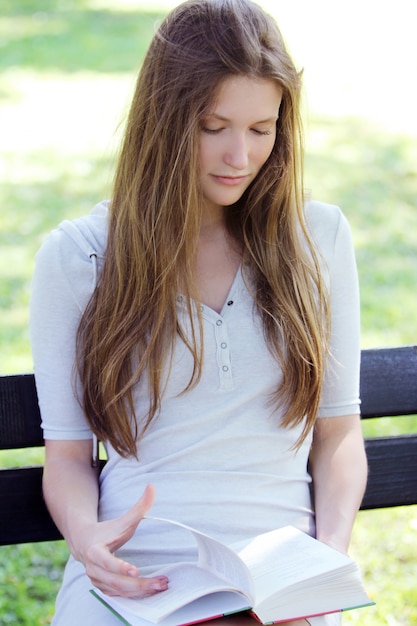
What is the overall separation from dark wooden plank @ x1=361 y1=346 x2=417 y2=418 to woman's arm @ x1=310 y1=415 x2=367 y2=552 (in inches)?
9.1

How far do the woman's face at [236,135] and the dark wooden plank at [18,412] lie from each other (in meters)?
0.66

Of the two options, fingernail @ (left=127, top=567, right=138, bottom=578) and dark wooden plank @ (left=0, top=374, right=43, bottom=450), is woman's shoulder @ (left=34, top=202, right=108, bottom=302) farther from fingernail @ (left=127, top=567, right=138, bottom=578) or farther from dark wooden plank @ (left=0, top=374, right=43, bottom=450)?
fingernail @ (left=127, top=567, right=138, bottom=578)

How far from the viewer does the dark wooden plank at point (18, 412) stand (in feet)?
8.14

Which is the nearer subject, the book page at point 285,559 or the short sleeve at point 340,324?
the book page at point 285,559

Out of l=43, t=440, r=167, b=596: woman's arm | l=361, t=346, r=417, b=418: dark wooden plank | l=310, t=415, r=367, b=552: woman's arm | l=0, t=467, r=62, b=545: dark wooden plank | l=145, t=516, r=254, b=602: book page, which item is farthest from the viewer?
l=361, t=346, r=417, b=418: dark wooden plank

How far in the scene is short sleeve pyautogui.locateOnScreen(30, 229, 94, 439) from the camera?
229 cm

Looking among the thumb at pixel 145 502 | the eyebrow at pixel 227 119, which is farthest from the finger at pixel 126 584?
the eyebrow at pixel 227 119

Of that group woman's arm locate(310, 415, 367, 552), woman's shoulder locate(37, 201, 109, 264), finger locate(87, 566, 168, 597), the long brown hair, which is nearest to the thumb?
finger locate(87, 566, 168, 597)

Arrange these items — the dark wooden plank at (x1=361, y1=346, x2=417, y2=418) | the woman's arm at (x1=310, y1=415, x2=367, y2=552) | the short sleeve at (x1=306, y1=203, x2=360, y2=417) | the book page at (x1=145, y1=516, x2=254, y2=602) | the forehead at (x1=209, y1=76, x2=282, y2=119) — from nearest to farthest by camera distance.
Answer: the book page at (x1=145, y1=516, x2=254, y2=602) < the forehead at (x1=209, y1=76, x2=282, y2=119) < the woman's arm at (x1=310, y1=415, x2=367, y2=552) < the short sleeve at (x1=306, y1=203, x2=360, y2=417) < the dark wooden plank at (x1=361, y1=346, x2=417, y2=418)

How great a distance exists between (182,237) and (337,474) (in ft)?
2.15

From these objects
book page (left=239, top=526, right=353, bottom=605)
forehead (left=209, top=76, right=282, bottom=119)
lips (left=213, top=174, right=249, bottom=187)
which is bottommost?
book page (left=239, top=526, right=353, bottom=605)

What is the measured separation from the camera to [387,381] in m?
2.66

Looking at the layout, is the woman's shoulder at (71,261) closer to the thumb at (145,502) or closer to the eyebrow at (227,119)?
the eyebrow at (227,119)

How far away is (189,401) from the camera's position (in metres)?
2.26
